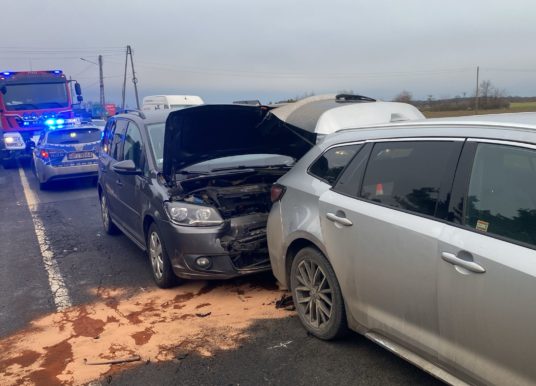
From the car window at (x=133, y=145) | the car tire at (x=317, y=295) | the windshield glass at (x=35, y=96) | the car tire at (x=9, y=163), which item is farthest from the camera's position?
the car tire at (x=9, y=163)

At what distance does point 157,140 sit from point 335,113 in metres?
2.10

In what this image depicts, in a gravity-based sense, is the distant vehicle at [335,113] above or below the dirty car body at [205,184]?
above

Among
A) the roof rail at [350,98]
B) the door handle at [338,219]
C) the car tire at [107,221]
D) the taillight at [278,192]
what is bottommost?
the car tire at [107,221]

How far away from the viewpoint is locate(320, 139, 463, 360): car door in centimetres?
283

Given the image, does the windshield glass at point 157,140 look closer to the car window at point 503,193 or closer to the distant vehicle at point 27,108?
the car window at point 503,193

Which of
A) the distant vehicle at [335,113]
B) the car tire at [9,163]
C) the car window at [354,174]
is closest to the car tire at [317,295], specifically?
the car window at [354,174]

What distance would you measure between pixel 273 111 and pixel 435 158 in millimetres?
2811

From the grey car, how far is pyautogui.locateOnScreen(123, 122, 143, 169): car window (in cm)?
267

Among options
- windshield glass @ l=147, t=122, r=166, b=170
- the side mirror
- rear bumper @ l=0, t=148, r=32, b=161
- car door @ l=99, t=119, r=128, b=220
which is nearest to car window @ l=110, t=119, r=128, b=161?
car door @ l=99, t=119, r=128, b=220

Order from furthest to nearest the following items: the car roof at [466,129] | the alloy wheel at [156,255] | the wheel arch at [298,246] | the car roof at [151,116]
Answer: the car roof at [151,116] < the alloy wheel at [156,255] < the wheel arch at [298,246] < the car roof at [466,129]

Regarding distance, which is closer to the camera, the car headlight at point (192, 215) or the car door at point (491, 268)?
the car door at point (491, 268)

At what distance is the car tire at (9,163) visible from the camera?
62.4 feet

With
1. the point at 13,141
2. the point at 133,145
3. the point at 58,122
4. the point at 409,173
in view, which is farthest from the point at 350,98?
the point at 13,141

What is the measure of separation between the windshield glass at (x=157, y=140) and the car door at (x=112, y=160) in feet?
2.87
